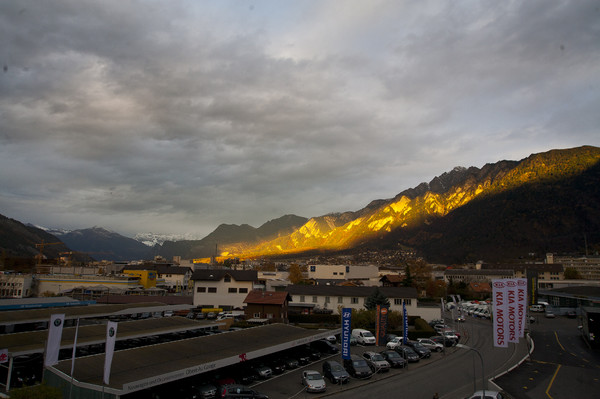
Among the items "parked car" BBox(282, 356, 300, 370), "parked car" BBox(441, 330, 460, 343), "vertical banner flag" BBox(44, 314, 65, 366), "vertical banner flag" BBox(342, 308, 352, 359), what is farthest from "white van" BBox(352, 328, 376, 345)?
"vertical banner flag" BBox(44, 314, 65, 366)

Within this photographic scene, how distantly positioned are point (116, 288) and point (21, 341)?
61.5 meters

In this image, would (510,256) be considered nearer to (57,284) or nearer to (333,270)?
(333,270)

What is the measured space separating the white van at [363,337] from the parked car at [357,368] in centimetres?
1232

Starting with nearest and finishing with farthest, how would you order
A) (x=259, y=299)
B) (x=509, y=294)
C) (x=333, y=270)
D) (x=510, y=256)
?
(x=509, y=294)
(x=259, y=299)
(x=333, y=270)
(x=510, y=256)

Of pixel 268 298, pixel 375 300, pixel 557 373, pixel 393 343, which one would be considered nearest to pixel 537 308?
pixel 375 300

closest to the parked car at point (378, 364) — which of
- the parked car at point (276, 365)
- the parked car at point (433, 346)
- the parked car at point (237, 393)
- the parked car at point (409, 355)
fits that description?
the parked car at point (409, 355)

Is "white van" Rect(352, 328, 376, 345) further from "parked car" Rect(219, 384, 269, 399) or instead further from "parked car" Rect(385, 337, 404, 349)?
"parked car" Rect(219, 384, 269, 399)

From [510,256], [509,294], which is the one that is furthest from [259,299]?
[510,256]

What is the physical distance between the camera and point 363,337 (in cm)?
4334

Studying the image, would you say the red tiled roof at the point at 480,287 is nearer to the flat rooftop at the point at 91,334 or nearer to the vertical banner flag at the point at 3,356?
the flat rooftop at the point at 91,334

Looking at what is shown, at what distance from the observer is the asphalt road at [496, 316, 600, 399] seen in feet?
83.6

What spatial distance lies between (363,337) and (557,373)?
18.7 metres

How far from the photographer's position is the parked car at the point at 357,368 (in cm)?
2914

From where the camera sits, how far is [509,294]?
80.0ft
